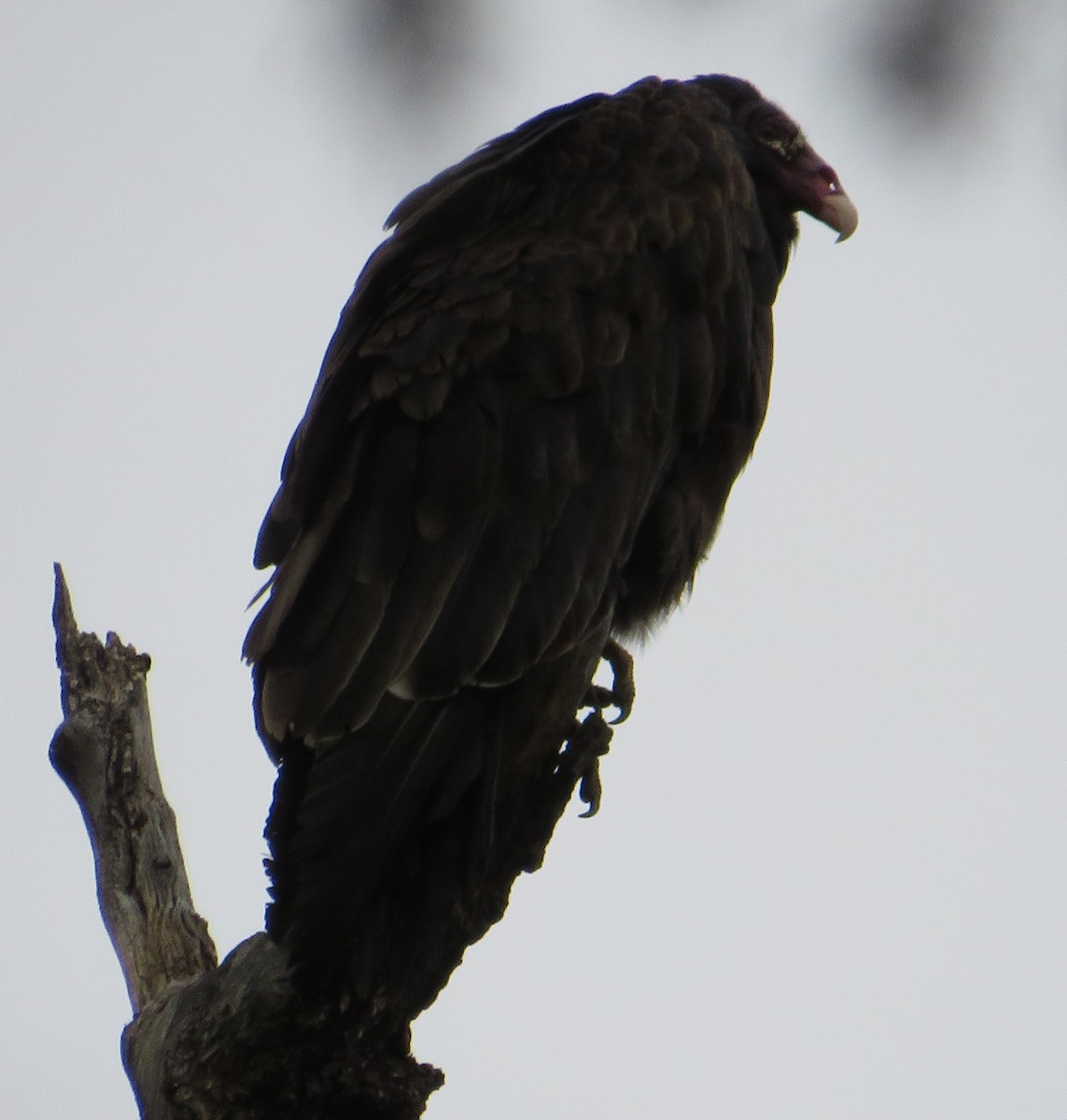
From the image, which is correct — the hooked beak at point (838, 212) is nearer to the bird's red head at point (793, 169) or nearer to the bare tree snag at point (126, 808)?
the bird's red head at point (793, 169)

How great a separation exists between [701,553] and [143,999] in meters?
1.72

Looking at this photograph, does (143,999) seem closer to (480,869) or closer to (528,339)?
(480,869)

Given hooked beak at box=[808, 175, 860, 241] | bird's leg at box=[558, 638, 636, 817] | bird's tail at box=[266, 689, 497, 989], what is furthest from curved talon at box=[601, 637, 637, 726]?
hooked beak at box=[808, 175, 860, 241]

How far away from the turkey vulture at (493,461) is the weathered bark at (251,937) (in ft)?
0.31

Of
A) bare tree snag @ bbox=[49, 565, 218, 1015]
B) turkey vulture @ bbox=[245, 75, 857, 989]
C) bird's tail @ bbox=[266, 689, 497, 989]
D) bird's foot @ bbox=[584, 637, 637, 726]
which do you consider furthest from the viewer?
bird's foot @ bbox=[584, 637, 637, 726]

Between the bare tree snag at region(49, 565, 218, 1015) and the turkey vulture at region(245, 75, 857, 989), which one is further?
the bare tree snag at region(49, 565, 218, 1015)

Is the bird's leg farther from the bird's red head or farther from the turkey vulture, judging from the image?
the bird's red head

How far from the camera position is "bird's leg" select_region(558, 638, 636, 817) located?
3.67 m

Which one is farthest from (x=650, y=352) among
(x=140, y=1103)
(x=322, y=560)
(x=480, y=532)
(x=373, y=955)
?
(x=140, y=1103)

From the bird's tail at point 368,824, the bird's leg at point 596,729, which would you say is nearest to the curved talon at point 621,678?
the bird's leg at point 596,729

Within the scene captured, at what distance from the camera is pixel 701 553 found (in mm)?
4336

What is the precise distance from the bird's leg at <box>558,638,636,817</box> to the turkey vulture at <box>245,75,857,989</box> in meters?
0.06

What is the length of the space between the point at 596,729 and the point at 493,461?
0.63m

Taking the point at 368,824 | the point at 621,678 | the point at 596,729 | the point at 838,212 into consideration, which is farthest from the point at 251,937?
the point at 838,212
